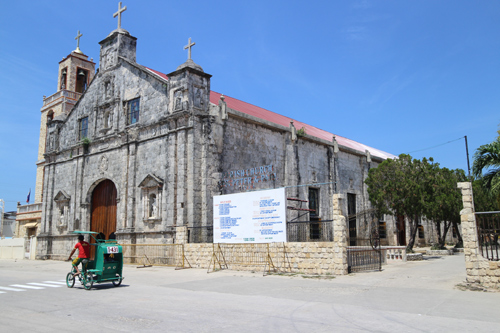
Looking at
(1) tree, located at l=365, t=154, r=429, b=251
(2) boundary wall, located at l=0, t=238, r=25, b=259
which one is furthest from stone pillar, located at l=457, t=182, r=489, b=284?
(2) boundary wall, located at l=0, t=238, r=25, b=259

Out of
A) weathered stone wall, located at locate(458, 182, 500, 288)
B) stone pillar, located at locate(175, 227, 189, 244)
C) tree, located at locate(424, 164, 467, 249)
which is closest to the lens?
weathered stone wall, located at locate(458, 182, 500, 288)

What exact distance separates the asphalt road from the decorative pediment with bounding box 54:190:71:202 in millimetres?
14976

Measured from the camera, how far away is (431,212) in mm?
24234

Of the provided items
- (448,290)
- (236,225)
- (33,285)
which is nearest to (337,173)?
(236,225)

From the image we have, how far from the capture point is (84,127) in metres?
29.3

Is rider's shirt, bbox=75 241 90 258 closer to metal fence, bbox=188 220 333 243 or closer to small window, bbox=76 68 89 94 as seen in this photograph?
metal fence, bbox=188 220 333 243

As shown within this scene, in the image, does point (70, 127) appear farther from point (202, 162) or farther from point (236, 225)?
point (236, 225)

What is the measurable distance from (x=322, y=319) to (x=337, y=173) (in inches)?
968

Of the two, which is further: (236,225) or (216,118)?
(216,118)

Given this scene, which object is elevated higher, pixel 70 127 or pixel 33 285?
pixel 70 127

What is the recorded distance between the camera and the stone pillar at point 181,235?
19.7 metres

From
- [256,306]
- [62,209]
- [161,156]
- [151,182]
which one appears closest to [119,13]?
[161,156]

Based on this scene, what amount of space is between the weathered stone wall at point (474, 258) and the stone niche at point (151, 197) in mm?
15251

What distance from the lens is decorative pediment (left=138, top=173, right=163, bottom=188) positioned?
72.6 ft
